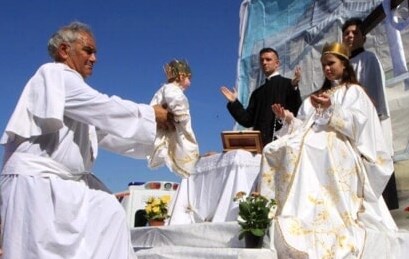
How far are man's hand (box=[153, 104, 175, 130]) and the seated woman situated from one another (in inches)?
58.7

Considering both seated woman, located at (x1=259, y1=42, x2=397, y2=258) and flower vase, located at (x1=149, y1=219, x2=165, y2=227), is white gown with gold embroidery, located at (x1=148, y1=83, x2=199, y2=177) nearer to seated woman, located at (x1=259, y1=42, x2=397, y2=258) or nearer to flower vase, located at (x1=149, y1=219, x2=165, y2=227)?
seated woman, located at (x1=259, y1=42, x2=397, y2=258)

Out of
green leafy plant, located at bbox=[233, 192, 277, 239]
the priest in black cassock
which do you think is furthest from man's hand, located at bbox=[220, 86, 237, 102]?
green leafy plant, located at bbox=[233, 192, 277, 239]

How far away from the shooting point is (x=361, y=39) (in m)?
6.04

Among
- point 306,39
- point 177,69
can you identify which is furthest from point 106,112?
point 306,39

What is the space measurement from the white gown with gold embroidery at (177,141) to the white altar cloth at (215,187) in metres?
2.13

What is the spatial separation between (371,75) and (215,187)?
6.20 feet

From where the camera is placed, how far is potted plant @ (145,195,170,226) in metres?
5.89

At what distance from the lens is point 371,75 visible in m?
5.82

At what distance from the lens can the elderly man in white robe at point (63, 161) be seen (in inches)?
98.1

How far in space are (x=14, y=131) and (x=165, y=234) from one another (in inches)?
112

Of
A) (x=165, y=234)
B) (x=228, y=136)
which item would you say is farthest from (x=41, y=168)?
(x=228, y=136)

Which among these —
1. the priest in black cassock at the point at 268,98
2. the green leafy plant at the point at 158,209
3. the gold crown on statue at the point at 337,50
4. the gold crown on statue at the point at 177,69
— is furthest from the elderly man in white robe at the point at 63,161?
the priest in black cassock at the point at 268,98

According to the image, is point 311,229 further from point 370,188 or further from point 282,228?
point 370,188

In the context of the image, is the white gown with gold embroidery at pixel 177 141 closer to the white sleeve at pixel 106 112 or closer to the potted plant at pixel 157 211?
the white sleeve at pixel 106 112
